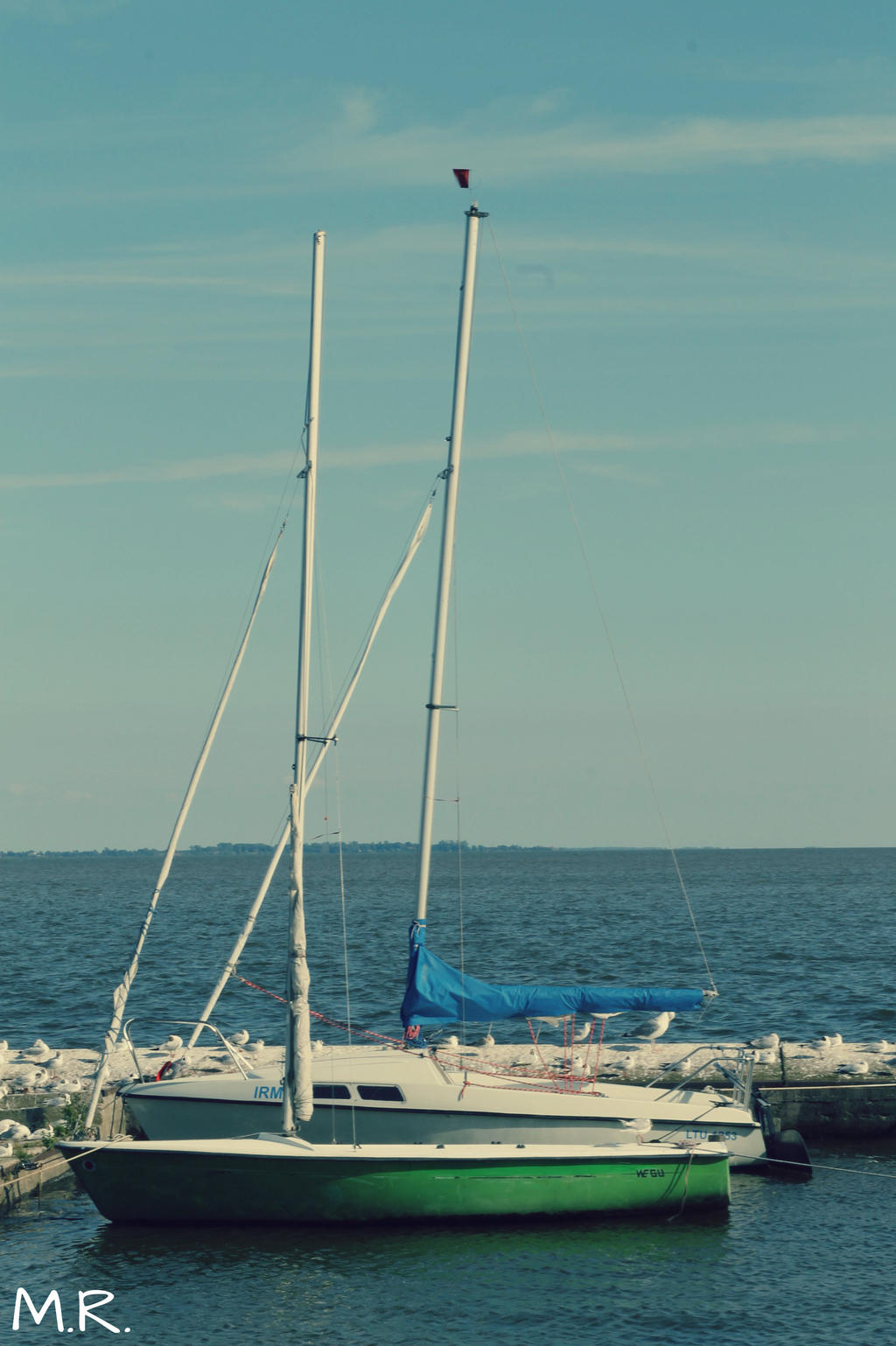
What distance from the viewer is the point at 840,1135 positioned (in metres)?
29.5

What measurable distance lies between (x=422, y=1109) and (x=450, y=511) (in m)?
11.9

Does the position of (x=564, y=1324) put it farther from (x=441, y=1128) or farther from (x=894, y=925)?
(x=894, y=925)

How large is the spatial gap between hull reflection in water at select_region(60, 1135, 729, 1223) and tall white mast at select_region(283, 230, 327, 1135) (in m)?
1.05

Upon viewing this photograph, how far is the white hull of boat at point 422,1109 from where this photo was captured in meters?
24.5

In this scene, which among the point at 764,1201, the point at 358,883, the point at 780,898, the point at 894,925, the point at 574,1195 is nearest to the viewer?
the point at 574,1195

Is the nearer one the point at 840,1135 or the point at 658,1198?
the point at 658,1198

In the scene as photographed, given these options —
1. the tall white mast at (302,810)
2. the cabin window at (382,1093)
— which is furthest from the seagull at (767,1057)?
the tall white mast at (302,810)

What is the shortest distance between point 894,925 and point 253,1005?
56898mm

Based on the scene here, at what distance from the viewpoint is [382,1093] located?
80.8 ft

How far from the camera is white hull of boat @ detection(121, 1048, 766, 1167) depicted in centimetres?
2447

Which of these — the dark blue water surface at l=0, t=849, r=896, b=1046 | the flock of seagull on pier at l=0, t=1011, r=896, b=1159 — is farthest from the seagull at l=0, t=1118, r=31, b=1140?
the dark blue water surface at l=0, t=849, r=896, b=1046

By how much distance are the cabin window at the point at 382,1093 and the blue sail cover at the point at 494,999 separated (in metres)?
1.32

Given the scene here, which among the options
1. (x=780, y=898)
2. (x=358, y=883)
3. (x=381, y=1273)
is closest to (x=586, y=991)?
(x=381, y=1273)

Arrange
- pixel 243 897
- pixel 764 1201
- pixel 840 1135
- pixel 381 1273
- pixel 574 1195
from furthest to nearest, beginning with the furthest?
pixel 243 897, pixel 840 1135, pixel 764 1201, pixel 574 1195, pixel 381 1273
